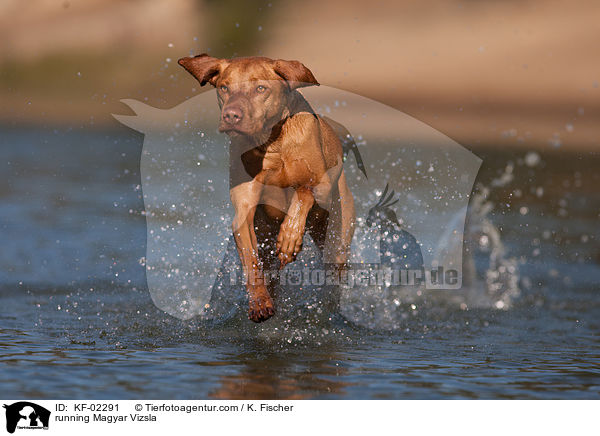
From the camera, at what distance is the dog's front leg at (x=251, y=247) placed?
20.3 feet

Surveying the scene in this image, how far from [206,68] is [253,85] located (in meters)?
0.41

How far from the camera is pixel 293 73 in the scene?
6.14 m

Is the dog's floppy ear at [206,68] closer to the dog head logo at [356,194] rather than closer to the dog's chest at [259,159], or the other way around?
the dog's chest at [259,159]

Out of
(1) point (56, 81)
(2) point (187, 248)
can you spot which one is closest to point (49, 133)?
(1) point (56, 81)

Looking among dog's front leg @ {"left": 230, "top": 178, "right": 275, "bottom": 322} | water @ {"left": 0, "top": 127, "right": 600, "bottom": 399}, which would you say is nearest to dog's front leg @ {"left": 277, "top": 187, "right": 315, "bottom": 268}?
dog's front leg @ {"left": 230, "top": 178, "right": 275, "bottom": 322}

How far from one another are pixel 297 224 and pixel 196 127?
55.8 inches

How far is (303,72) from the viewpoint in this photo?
617 cm

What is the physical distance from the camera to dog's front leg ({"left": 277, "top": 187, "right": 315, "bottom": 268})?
245 inches

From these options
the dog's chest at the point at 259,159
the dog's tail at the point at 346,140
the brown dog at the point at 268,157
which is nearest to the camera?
the brown dog at the point at 268,157
